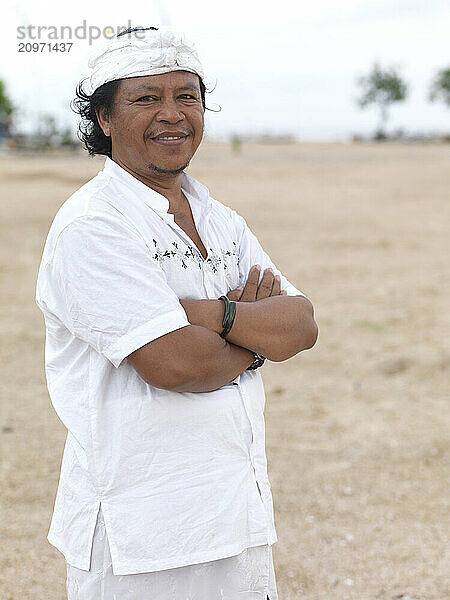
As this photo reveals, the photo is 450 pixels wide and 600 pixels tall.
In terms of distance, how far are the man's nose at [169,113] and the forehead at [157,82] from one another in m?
0.04

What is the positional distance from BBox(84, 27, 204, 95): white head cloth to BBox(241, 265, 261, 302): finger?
1.82 ft

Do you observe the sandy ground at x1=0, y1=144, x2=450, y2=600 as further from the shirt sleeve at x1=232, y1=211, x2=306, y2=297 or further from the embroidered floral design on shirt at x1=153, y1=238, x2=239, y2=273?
the embroidered floral design on shirt at x1=153, y1=238, x2=239, y2=273

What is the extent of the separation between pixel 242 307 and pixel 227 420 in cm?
28

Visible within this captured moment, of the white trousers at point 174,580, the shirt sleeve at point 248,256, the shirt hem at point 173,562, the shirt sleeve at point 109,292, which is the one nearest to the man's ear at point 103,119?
the shirt sleeve at point 109,292

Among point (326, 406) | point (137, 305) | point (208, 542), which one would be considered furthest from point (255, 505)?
point (326, 406)

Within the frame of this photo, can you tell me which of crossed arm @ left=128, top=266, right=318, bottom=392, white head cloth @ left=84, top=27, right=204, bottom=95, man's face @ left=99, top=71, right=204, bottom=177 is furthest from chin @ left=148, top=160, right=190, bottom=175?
crossed arm @ left=128, top=266, right=318, bottom=392

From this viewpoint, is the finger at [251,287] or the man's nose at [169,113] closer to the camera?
the man's nose at [169,113]

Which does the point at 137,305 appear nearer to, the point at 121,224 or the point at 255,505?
the point at 121,224

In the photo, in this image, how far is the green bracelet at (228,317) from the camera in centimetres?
193

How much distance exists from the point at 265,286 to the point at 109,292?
0.53 m

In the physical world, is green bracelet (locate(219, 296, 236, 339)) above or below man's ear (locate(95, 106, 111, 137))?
below

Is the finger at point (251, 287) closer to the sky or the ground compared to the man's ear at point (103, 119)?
closer to the ground

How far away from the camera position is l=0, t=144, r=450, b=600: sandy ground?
3547 mm

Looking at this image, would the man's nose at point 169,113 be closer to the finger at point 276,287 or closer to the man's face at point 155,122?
the man's face at point 155,122
